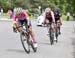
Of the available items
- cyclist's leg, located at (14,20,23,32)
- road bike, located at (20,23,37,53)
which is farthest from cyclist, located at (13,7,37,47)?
road bike, located at (20,23,37,53)

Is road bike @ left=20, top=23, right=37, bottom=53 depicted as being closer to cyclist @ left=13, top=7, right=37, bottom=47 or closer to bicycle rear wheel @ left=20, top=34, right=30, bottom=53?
bicycle rear wheel @ left=20, top=34, right=30, bottom=53

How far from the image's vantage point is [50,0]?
265 feet

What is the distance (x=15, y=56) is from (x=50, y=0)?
66214mm

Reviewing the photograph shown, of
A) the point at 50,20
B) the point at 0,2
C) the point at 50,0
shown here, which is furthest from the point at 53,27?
the point at 50,0

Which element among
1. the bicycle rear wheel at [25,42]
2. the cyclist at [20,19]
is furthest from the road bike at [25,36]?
the cyclist at [20,19]

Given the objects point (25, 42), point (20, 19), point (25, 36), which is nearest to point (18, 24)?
point (20, 19)

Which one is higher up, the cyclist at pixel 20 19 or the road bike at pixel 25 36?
the cyclist at pixel 20 19

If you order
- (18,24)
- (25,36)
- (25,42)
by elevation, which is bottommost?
(25,42)

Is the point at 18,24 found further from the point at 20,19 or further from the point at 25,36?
the point at 25,36

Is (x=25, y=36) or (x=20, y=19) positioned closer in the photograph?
(x=25, y=36)

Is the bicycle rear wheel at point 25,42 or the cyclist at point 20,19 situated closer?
the cyclist at point 20,19

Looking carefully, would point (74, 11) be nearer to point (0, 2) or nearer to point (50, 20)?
point (0, 2)

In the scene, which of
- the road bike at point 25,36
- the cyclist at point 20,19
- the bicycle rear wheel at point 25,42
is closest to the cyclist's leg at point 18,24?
the cyclist at point 20,19

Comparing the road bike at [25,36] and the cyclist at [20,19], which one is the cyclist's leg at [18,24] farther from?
the road bike at [25,36]
